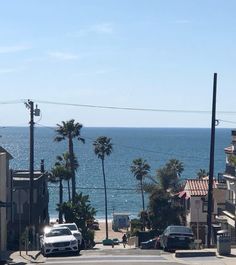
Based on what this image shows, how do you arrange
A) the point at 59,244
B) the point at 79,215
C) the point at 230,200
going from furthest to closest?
the point at 79,215
the point at 230,200
the point at 59,244

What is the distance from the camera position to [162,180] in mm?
81750

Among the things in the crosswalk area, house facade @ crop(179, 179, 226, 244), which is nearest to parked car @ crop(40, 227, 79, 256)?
the crosswalk area

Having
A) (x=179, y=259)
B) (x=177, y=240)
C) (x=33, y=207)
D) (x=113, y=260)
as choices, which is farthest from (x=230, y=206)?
(x=113, y=260)

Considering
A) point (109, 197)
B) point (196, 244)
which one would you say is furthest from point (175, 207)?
point (109, 197)

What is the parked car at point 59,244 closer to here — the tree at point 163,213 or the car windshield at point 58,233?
the car windshield at point 58,233

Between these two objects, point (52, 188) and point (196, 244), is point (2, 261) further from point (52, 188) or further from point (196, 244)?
point (52, 188)

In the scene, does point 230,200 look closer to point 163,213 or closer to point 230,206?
point 230,206

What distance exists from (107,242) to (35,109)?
3140 cm

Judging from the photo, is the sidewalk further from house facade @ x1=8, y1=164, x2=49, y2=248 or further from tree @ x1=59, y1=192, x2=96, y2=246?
tree @ x1=59, y1=192, x2=96, y2=246

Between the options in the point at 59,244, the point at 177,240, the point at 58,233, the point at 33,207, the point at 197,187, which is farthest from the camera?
the point at 197,187

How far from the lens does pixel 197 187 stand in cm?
6700

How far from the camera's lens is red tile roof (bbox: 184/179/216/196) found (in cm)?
6594

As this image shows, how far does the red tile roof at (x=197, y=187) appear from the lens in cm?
6594

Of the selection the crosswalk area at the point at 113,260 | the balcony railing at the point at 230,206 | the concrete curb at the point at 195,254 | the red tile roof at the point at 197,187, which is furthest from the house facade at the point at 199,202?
the concrete curb at the point at 195,254
